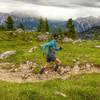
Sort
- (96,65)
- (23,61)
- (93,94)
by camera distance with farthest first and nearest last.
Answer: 1. (23,61)
2. (96,65)
3. (93,94)

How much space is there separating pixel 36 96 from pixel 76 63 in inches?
897

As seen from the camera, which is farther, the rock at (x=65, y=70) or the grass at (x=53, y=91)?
the rock at (x=65, y=70)

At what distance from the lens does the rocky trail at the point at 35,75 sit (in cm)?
3278

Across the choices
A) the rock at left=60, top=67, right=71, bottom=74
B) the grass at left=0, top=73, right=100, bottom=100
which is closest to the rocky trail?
the rock at left=60, top=67, right=71, bottom=74

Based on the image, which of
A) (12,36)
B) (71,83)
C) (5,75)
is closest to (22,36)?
(12,36)

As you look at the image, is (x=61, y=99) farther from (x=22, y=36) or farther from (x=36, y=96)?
(x=22, y=36)

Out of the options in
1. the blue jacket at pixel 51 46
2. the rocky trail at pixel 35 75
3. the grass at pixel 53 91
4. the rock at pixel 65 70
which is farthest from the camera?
the rock at pixel 65 70

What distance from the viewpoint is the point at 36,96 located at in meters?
19.1

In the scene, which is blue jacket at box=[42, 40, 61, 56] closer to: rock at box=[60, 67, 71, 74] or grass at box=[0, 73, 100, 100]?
grass at box=[0, 73, 100, 100]

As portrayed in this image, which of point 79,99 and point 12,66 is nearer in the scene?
point 79,99

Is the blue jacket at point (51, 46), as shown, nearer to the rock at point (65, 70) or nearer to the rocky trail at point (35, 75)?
the rocky trail at point (35, 75)

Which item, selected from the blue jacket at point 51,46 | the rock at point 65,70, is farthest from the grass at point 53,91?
the rock at point 65,70

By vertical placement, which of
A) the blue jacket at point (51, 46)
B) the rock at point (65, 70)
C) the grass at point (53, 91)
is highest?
the blue jacket at point (51, 46)

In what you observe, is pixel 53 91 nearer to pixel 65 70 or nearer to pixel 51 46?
pixel 51 46
